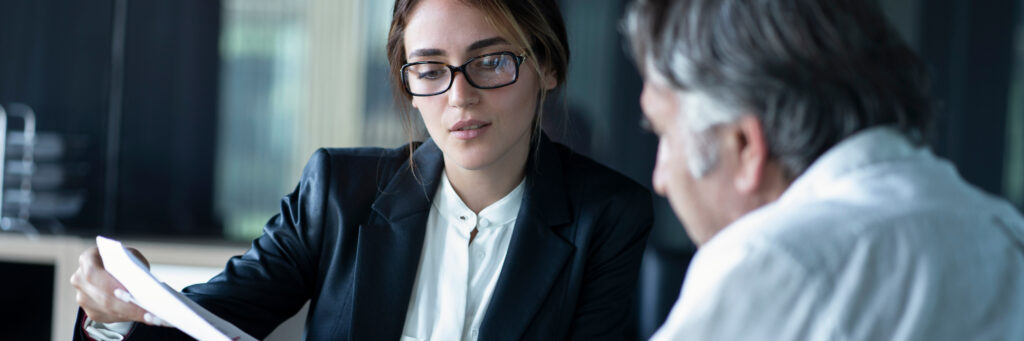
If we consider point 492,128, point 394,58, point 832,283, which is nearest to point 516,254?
point 492,128

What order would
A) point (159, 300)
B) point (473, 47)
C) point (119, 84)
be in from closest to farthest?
point (159, 300), point (473, 47), point (119, 84)

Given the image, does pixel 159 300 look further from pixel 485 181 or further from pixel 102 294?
pixel 485 181

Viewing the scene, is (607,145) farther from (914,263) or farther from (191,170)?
(914,263)

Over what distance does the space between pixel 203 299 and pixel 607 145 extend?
8.68 ft

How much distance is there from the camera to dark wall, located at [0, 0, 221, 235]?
3.73m

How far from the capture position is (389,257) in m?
1.30

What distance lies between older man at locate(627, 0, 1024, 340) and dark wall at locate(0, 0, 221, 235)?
135 inches

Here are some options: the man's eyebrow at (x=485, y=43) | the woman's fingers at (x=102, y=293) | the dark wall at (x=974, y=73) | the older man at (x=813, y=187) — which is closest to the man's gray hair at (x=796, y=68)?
the older man at (x=813, y=187)

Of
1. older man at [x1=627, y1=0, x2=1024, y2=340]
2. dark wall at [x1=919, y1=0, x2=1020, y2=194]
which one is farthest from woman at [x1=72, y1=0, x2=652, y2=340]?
dark wall at [x1=919, y1=0, x2=1020, y2=194]

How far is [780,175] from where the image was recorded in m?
0.70

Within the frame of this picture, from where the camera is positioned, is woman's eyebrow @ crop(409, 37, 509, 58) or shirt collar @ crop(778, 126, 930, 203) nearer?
shirt collar @ crop(778, 126, 930, 203)

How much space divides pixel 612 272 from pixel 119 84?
124 inches

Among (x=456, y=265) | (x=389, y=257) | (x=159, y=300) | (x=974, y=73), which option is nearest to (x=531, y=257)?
(x=456, y=265)

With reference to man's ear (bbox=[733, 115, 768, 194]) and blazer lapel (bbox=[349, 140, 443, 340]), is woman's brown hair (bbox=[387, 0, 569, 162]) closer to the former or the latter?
blazer lapel (bbox=[349, 140, 443, 340])
